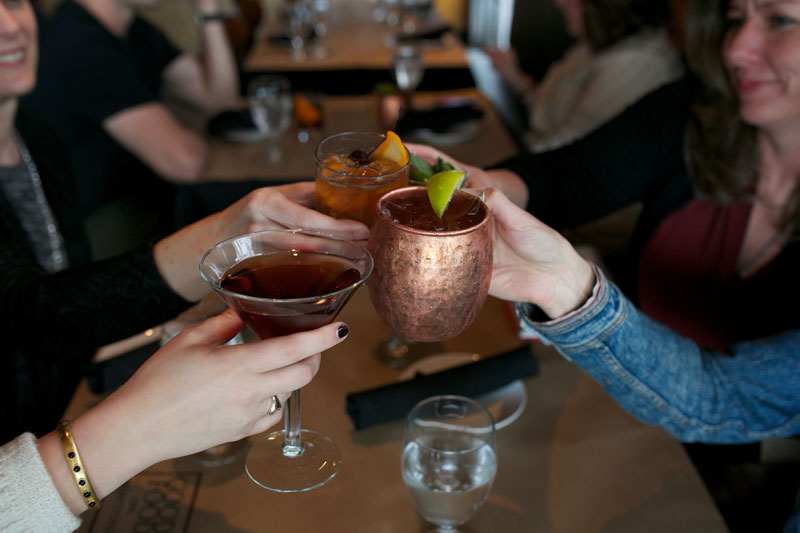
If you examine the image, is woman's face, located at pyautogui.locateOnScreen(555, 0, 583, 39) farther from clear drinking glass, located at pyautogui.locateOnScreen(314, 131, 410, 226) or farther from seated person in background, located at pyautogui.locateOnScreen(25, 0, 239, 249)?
clear drinking glass, located at pyautogui.locateOnScreen(314, 131, 410, 226)

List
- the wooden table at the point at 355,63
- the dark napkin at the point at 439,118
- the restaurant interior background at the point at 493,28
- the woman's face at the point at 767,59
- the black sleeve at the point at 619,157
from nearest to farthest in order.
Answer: the woman's face at the point at 767,59
the black sleeve at the point at 619,157
the dark napkin at the point at 439,118
the wooden table at the point at 355,63
the restaurant interior background at the point at 493,28

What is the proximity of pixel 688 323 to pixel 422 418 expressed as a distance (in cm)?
104

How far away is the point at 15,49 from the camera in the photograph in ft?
5.49

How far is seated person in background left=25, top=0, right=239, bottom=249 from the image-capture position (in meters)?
2.30

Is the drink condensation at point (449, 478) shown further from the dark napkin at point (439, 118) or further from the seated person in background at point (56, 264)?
the dark napkin at point (439, 118)

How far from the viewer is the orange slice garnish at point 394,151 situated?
3.18 feet


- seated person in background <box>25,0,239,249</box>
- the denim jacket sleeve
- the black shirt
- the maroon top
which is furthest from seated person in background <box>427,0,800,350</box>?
the black shirt

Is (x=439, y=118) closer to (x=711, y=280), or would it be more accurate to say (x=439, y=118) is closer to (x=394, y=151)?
(x=711, y=280)

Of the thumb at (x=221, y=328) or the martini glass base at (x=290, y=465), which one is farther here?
the martini glass base at (x=290, y=465)

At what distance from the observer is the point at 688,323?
5.70ft

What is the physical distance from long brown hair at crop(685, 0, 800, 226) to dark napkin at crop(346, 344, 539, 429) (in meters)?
0.79

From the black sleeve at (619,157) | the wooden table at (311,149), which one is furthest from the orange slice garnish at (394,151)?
the wooden table at (311,149)

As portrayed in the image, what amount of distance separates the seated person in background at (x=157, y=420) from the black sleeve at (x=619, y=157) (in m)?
1.09

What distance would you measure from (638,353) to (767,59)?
812 mm
